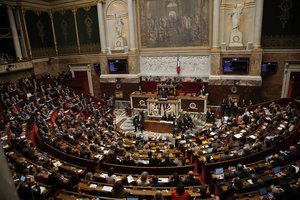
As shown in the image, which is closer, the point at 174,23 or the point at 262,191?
the point at 262,191

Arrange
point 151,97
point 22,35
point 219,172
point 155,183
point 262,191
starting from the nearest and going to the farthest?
point 262,191 < point 155,183 < point 219,172 < point 151,97 < point 22,35

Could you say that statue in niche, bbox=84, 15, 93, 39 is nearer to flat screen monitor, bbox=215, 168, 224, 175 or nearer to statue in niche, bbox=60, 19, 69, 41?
statue in niche, bbox=60, 19, 69, 41

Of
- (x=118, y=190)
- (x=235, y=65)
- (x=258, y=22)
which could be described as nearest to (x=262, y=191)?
(x=118, y=190)

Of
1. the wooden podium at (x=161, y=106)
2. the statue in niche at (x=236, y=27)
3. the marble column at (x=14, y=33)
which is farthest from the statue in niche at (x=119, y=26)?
the statue in niche at (x=236, y=27)

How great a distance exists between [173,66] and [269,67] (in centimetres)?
836

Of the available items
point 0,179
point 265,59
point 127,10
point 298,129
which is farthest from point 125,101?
point 0,179

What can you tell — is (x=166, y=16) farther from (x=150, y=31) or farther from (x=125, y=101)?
(x=125, y=101)

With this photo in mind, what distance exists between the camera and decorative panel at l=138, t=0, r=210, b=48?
1988 cm

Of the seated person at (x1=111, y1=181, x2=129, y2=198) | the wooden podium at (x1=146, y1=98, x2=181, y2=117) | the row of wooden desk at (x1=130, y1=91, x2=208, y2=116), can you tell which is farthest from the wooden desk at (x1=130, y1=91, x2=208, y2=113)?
the seated person at (x1=111, y1=181, x2=129, y2=198)

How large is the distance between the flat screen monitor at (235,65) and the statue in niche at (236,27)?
1.34 meters

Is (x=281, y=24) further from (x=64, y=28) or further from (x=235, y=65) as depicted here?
(x=64, y=28)

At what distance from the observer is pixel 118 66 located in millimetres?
22656

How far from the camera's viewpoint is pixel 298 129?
10484mm

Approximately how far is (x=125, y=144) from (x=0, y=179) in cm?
969
